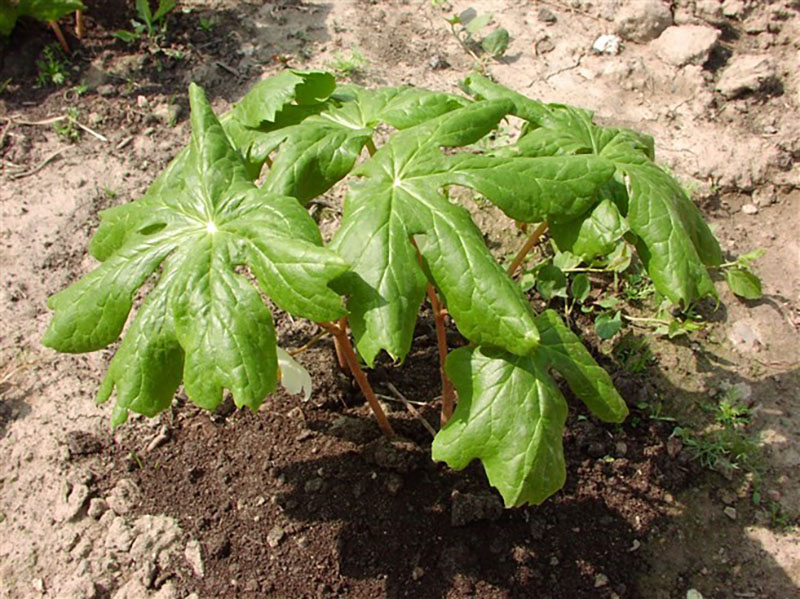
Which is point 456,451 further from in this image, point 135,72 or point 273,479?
point 135,72

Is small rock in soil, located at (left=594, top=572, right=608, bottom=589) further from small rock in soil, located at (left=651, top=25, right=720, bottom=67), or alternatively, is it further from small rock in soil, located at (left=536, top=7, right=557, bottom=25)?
small rock in soil, located at (left=536, top=7, right=557, bottom=25)

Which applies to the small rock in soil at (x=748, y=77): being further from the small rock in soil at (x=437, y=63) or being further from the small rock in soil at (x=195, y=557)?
the small rock in soil at (x=195, y=557)

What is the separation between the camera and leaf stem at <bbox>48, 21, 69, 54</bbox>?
4.08 meters

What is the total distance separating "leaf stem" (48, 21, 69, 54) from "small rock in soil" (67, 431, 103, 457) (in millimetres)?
2458

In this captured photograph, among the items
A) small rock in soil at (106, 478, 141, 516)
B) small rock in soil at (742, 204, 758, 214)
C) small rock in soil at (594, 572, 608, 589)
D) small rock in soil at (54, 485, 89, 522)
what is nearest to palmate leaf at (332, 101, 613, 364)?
small rock in soil at (594, 572, 608, 589)

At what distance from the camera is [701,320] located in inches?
124

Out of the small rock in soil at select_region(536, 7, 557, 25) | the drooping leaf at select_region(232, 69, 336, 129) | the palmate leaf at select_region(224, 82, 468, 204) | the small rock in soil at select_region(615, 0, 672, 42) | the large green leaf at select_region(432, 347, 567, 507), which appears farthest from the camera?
the small rock in soil at select_region(536, 7, 557, 25)

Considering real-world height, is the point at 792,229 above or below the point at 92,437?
above

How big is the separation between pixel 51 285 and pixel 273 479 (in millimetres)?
1455

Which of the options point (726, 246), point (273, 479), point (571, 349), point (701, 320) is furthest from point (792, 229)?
point (273, 479)

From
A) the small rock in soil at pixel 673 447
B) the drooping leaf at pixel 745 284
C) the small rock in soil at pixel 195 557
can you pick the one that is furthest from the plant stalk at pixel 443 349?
the drooping leaf at pixel 745 284

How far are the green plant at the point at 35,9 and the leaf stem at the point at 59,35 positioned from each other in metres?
0.10

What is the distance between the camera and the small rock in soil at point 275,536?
2.46 m

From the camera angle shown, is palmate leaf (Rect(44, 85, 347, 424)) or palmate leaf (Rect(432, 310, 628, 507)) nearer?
palmate leaf (Rect(44, 85, 347, 424))
